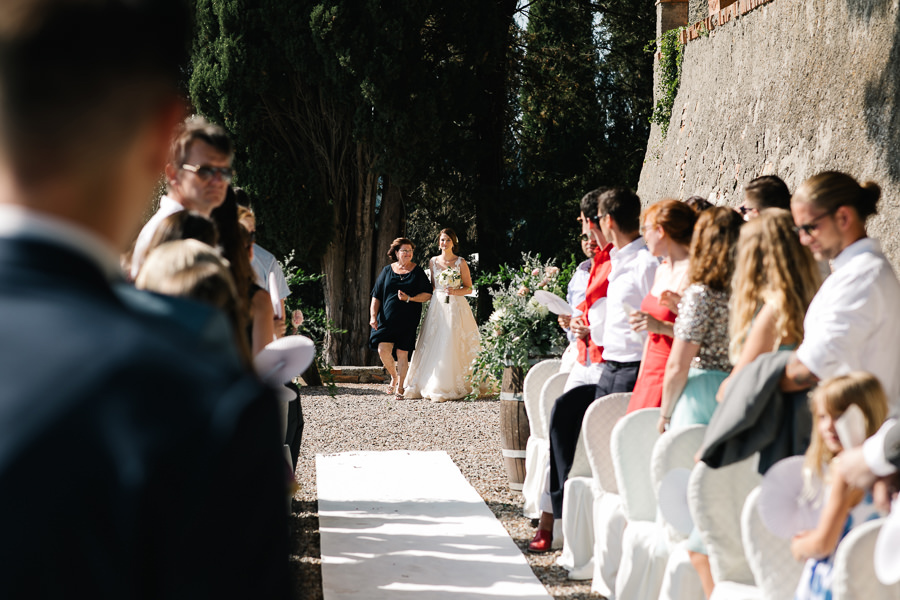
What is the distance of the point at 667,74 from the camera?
10.2 meters

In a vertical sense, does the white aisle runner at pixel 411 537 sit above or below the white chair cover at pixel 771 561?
below

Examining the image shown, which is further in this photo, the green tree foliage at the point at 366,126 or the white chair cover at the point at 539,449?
the green tree foliage at the point at 366,126

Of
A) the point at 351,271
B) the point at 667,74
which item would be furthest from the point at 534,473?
the point at 351,271

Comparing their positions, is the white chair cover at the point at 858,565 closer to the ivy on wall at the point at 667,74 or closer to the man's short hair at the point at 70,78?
the man's short hair at the point at 70,78

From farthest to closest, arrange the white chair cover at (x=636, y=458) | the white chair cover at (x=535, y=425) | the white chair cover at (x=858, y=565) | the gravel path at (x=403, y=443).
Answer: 1. the white chair cover at (x=535, y=425)
2. the gravel path at (x=403, y=443)
3. the white chair cover at (x=636, y=458)
4. the white chair cover at (x=858, y=565)

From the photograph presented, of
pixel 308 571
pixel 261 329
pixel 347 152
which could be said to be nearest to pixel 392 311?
pixel 347 152

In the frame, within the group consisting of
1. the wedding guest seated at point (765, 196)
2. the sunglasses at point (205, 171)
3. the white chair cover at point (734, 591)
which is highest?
the wedding guest seated at point (765, 196)

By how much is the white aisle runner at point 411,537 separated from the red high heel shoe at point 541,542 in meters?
0.10

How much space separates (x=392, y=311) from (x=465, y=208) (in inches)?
210

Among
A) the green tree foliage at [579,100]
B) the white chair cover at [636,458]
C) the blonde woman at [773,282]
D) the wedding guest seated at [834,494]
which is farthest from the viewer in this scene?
the green tree foliage at [579,100]

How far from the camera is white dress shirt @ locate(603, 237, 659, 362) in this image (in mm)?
4453

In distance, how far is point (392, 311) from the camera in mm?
10961

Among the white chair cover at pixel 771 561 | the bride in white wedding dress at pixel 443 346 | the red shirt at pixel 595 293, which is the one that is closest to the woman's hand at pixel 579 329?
the red shirt at pixel 595 293

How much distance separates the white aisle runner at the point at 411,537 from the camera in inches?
180
